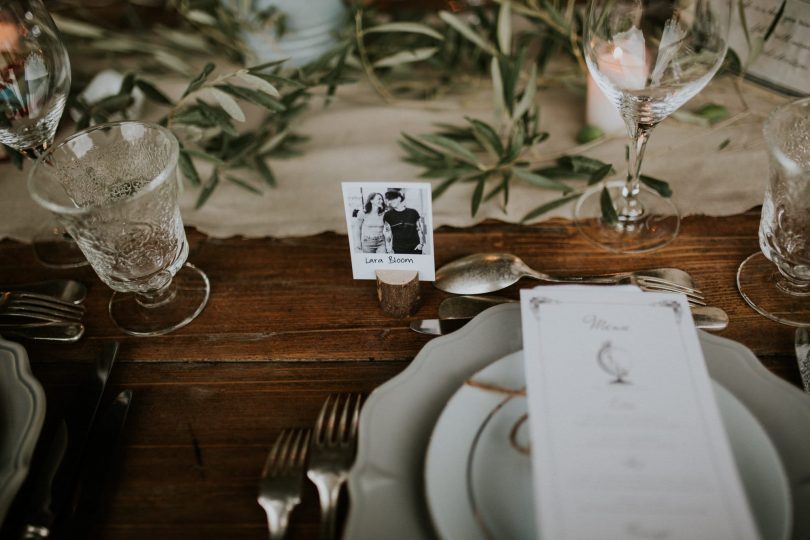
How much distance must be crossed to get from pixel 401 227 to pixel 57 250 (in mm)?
499

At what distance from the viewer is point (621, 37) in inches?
28.1

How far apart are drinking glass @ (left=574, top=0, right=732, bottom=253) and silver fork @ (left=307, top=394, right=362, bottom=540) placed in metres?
0.38

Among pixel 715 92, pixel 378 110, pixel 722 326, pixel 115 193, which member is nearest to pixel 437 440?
pixel 722 326

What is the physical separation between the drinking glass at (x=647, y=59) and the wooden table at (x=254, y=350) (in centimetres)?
6

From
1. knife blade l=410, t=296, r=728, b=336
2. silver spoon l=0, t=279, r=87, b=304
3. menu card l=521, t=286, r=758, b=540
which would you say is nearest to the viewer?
menu card l=521, t=286, r=758, b=540

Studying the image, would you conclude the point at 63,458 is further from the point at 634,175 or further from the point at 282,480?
the point at 634,175

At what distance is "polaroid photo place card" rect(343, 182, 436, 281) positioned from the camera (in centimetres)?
62

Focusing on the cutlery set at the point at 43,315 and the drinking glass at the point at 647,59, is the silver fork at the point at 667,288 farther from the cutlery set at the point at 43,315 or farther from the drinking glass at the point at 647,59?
the cutlery set at the point at 43,315

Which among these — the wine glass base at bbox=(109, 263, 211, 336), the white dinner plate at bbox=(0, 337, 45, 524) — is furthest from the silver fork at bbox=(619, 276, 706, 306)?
the white dinner plate at bbox=(0, 337, 45, 524)

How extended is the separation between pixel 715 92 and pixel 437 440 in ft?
2.51

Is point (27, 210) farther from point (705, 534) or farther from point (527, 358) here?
point (705, 534)

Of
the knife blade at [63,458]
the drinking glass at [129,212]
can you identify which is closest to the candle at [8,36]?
the drinking glass at [129,212]

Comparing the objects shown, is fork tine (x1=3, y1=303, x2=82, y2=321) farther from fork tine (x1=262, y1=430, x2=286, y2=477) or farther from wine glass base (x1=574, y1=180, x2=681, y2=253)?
wine glass base (x1=574, y1=180, x2=681, y2=253)

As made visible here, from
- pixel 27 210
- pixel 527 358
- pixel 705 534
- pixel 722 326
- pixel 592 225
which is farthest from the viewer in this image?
pixel 27 210
